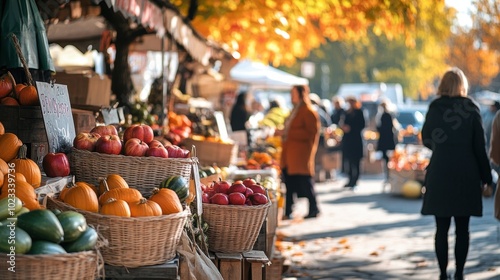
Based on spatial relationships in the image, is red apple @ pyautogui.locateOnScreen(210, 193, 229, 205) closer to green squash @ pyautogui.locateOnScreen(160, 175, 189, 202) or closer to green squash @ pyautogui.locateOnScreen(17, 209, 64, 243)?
green squash @ pyautogui.locateOnScreen(160, 175, 189, 202)

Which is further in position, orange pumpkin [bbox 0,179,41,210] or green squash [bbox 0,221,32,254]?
orange pumpkin [bbox 0,179,41,210]

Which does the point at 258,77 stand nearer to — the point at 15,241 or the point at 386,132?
the point at 386,132

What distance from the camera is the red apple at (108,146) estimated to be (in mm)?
5961

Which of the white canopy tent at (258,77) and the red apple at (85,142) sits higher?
the red apple at (85,142)

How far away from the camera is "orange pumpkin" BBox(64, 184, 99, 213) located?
5.06 metres

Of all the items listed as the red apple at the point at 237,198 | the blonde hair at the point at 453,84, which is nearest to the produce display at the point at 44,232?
the red apple at the point at 237,198

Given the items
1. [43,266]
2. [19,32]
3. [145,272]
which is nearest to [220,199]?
[145,272]

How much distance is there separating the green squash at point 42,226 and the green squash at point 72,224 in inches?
2.5

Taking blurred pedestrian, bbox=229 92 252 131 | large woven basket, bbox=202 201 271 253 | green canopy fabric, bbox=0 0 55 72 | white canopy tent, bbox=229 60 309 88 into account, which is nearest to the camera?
large woven basket, bbox=202 201 271 253

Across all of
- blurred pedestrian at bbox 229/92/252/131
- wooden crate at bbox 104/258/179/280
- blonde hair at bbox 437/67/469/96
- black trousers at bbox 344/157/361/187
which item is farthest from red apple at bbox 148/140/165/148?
black trousers at bbox 344/157/361/187

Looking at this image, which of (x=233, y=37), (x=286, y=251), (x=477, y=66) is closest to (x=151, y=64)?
(x=233, y=37)

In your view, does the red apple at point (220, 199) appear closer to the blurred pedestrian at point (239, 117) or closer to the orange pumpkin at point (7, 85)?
the orange pumpkin at point (7, 85)

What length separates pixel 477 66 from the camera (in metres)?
51.4

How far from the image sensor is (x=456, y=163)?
8633 mm
